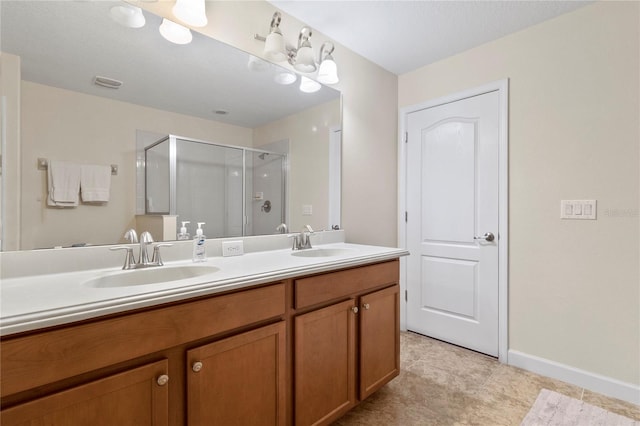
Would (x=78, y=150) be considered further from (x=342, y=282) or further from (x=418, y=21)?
(x=418, y=21)

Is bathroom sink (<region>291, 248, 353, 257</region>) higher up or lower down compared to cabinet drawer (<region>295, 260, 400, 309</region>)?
higher up

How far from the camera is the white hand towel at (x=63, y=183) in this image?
47.4 inches

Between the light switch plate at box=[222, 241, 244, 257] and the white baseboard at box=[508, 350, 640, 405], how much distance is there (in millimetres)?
2050

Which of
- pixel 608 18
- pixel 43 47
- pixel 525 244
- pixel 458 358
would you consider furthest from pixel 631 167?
pixel 43 47

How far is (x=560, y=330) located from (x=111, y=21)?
9.98ft

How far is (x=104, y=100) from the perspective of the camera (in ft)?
4.33

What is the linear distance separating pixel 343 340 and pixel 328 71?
168cm

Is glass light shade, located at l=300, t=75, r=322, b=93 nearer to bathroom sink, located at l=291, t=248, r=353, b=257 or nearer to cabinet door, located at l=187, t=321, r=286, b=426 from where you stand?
bathroom sink, located at l=291, t=248, r=353, b=257

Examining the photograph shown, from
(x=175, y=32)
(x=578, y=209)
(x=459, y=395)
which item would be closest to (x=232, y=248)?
(x=175, y=32)

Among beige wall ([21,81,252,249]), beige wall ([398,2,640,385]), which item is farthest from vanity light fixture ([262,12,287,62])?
beige wall ([398,2,640,385])

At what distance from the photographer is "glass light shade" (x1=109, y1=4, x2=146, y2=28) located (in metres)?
1.34

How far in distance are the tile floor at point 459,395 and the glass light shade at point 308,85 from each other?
6.59ft

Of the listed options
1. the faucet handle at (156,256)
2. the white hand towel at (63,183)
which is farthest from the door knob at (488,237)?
the white hand towel at (63,183)

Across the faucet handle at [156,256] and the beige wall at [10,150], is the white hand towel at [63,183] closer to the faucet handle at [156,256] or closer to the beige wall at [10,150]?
the beige wall at [10,150]
